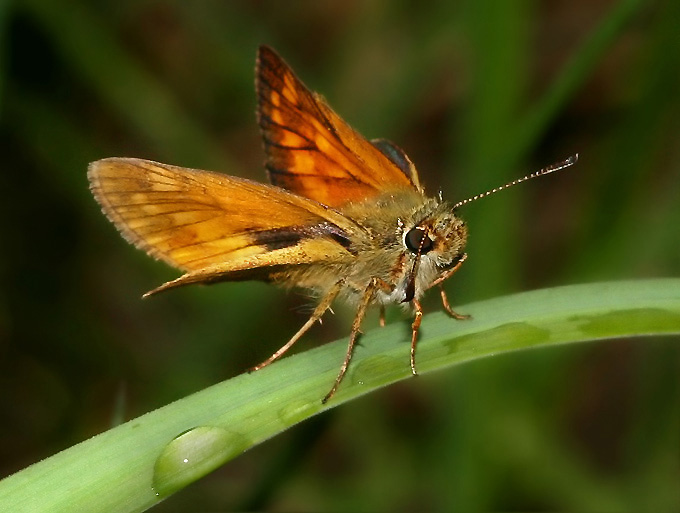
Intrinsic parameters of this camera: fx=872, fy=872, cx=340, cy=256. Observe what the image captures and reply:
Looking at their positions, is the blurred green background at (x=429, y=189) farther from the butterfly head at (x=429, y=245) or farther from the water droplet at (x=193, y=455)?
the water droplet at (x=193, y=455)

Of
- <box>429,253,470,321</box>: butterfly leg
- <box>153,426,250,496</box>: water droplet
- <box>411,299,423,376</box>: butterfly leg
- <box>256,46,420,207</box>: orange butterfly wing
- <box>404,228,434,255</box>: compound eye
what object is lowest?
<box>153,426,250,496</box>: water droplet

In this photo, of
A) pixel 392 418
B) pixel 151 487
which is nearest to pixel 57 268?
pixel 392 418

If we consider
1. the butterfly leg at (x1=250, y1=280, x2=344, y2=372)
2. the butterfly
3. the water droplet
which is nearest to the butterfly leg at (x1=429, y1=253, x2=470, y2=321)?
the butterfly

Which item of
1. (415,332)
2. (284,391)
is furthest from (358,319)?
(284,391)

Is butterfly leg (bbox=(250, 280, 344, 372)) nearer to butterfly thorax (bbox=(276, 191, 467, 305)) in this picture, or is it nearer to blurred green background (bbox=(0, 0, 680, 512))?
butterfly thorax (bbox=(276, 191, 467, 305))

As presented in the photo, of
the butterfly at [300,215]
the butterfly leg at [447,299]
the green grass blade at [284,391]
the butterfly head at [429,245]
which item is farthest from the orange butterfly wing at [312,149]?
the green grass blade at [284,391]

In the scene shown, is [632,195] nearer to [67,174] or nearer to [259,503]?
[259,503]
